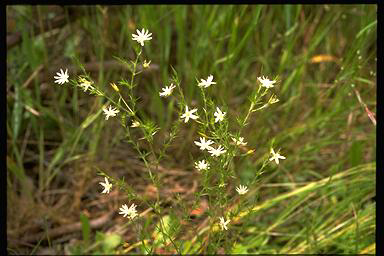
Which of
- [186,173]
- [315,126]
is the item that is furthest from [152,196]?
[315,126]

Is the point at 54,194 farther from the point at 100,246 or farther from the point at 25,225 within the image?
the point at 100,246

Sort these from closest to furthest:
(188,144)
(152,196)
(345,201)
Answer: (345,201) → (152,196) → (188,144)

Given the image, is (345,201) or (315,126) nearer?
(345,201)

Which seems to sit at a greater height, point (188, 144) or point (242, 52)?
point (242, 52)
